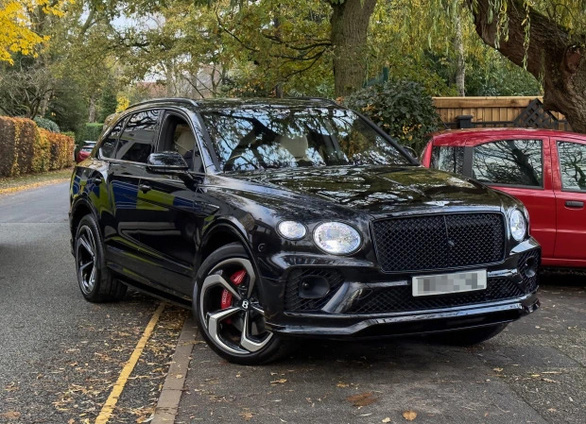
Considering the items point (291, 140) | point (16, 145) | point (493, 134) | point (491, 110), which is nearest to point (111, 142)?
point (291, 140)

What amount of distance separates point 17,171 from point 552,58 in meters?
27.2

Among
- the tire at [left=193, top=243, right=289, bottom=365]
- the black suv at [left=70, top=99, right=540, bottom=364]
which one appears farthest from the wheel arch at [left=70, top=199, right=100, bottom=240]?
the tire at [left=193, top=243, right=289, bottom=365]

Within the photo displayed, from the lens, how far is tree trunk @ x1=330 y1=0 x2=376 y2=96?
16.2 meters

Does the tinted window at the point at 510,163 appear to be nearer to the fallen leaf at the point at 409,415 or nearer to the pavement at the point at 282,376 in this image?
the pavement at the point at 282,376

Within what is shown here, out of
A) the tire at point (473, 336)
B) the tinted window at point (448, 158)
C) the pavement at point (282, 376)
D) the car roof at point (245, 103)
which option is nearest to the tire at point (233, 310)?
the pavement at point (282, 376)

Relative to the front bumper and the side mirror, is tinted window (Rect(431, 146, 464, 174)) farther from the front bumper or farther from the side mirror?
the front bumper

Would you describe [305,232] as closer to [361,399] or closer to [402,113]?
[361,399]

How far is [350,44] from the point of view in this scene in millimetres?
16484

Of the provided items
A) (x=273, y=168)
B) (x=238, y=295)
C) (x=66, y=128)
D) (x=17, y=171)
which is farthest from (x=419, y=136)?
(x=66, y=128)

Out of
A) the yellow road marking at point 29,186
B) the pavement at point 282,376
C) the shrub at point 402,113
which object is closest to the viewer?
the pavement at point 282,376

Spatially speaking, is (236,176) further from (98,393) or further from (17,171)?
(17,171)

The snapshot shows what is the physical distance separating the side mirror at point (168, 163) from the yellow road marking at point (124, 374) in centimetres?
134

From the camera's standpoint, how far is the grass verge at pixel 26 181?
27322mm

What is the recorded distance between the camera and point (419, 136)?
11859mm
